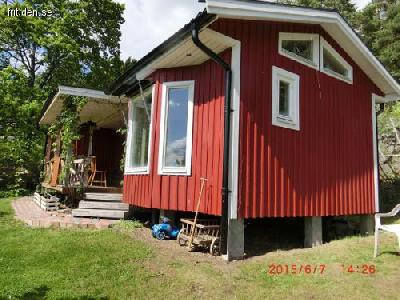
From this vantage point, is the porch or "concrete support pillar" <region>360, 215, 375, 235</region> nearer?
the porch

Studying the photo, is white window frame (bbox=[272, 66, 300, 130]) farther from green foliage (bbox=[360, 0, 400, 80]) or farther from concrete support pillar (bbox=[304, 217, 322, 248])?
green foliage (bbox=[360, 0, 400, 80])

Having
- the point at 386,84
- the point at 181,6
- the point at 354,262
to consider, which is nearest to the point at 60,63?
the point at 181,6

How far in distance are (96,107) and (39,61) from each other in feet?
43.3

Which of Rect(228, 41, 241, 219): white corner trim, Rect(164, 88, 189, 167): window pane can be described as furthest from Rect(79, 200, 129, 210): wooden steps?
Rect(228, 41, 241, 219): white corner trim

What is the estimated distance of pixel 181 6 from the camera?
16.2 metres

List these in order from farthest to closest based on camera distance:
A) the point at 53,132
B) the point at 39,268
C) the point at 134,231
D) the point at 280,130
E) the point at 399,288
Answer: the point at 53,132, the point at 134,231, the point at 280,130, the point at 39,268, the point at 399,288

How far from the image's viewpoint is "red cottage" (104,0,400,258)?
671cm

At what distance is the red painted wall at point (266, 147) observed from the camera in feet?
22.6

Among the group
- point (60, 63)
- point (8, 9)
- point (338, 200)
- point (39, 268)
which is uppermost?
point (8, 9)

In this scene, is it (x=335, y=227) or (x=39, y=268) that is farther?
(x=335, y=227)

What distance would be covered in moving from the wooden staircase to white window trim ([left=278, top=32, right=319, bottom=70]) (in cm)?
539

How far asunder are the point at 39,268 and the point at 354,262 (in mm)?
4957

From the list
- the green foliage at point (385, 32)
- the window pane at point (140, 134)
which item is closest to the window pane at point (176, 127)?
the window pane at point (140, 134)

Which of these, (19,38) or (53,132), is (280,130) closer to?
(53,132)
